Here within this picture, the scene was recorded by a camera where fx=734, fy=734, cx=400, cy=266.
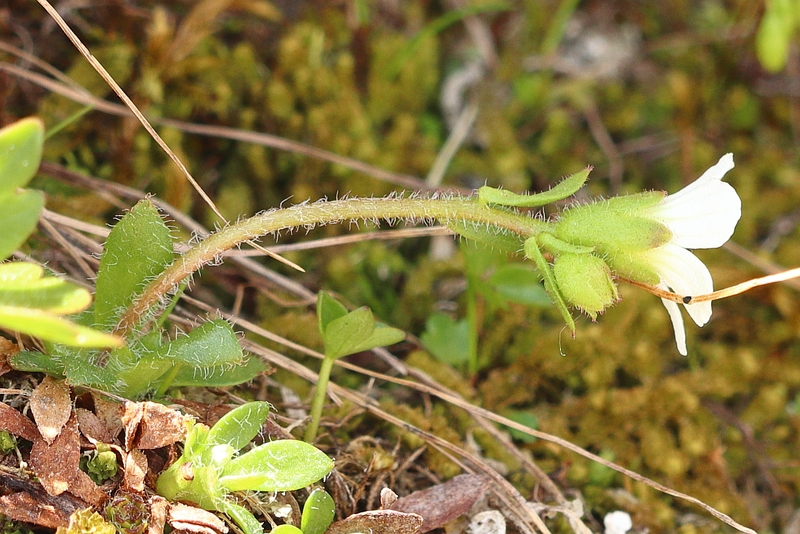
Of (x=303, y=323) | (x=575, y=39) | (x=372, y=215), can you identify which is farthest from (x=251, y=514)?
(x=575, y=39)

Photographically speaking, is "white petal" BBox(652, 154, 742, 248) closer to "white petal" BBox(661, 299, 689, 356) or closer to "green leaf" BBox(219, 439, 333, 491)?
"white petal" BBox(661, 299, 689, 356)

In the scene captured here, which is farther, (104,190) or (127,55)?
(127,55)

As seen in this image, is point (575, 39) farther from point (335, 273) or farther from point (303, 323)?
point (303, 323)

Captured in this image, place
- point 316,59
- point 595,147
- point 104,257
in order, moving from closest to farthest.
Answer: point 104,257 → point 316,59 → point 595,147

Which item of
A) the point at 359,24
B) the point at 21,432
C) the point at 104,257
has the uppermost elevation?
the point at 359,24

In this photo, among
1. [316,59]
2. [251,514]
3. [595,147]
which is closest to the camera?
[251,514]

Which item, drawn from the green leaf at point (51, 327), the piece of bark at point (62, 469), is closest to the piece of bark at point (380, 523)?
the piece of bark at point (62, 469)

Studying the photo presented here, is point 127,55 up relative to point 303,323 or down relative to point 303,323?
up

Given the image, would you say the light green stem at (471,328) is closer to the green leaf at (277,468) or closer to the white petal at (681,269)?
the white petal at (681,269)

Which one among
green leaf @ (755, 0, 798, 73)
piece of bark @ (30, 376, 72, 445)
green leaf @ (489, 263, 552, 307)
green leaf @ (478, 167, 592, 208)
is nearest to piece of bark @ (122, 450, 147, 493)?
piece of bark @ (30, 376, 72, 445)
